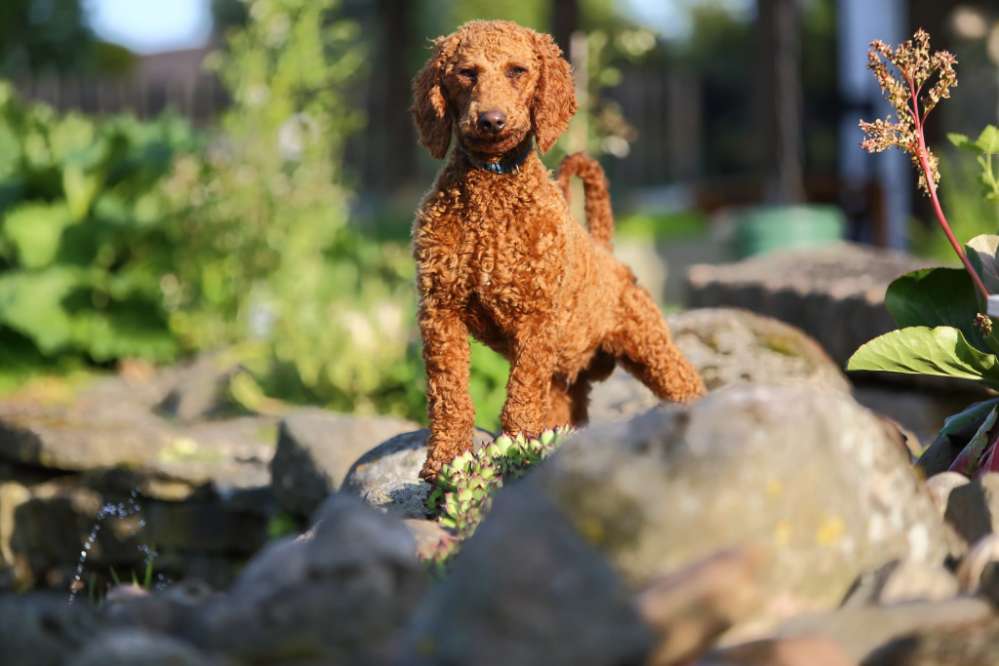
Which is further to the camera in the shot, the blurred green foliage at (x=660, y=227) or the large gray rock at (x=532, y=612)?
the blurred green foliage at (x=660, y=227)

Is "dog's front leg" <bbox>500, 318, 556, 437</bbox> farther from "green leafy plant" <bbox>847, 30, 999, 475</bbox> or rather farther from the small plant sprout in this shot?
the small plant sprout

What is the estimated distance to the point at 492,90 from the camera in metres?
2.75

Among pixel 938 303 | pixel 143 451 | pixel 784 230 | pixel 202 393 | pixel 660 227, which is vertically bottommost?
pixel 202 393

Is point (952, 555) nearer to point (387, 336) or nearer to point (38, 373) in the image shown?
point (387, 336)

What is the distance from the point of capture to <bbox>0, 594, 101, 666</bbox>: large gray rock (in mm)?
1799

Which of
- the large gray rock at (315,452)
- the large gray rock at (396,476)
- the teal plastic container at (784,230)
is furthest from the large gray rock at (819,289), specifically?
the large gray rock at (396,476)

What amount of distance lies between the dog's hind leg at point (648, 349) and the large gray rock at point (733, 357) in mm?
924

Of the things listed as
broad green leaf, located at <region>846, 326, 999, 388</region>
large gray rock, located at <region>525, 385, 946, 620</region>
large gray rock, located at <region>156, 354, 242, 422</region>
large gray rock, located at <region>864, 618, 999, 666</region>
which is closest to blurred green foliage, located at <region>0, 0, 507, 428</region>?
large gray rock, located at <region>156, 354, 242, 422</region>

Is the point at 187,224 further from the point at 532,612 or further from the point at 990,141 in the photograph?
the point at 532,612

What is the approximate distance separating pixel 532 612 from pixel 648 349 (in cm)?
176

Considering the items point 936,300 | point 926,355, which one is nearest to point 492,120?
point 926,355

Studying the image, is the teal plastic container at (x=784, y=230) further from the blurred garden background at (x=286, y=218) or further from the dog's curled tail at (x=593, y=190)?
the dog's curled tail at (x=593, y=190)

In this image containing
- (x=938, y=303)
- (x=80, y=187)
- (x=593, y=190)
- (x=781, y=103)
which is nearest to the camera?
(x=938, y=303)

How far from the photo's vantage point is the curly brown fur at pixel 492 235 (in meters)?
2.85
